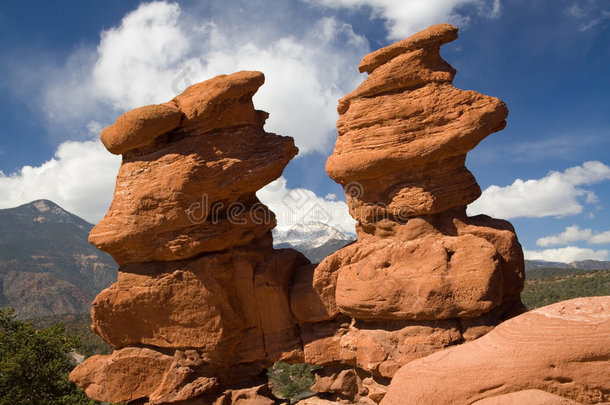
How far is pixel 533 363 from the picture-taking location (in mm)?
8125

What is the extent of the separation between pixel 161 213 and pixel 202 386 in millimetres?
5471

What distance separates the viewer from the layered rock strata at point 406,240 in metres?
11.5

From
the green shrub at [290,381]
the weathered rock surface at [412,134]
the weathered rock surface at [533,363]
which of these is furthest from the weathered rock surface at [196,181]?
the green shrub at [290,381]

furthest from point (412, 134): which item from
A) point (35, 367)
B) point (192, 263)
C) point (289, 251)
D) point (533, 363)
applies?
point (35, 367)

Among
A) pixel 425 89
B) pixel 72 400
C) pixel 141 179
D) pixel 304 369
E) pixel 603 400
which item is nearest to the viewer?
pixel 603 400

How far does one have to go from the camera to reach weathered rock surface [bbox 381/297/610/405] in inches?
311

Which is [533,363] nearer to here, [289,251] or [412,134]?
[412,134]

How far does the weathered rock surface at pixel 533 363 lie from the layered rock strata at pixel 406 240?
7.72 ft

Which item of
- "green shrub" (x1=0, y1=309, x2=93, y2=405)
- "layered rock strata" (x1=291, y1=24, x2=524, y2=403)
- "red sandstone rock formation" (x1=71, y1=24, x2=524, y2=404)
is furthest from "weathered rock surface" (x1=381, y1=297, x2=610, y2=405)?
"green shrub" (x1=0, y1=309, x2=93, y2=405)

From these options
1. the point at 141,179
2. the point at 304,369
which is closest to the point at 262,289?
the point at 141,179

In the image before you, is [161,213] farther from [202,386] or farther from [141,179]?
[202,386]

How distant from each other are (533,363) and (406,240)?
5208 millimetres

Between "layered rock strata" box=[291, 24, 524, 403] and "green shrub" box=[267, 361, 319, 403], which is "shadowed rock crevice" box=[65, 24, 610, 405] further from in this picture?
"green shrub" box=[267, 361, 319, 403]

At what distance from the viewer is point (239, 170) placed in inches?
555
